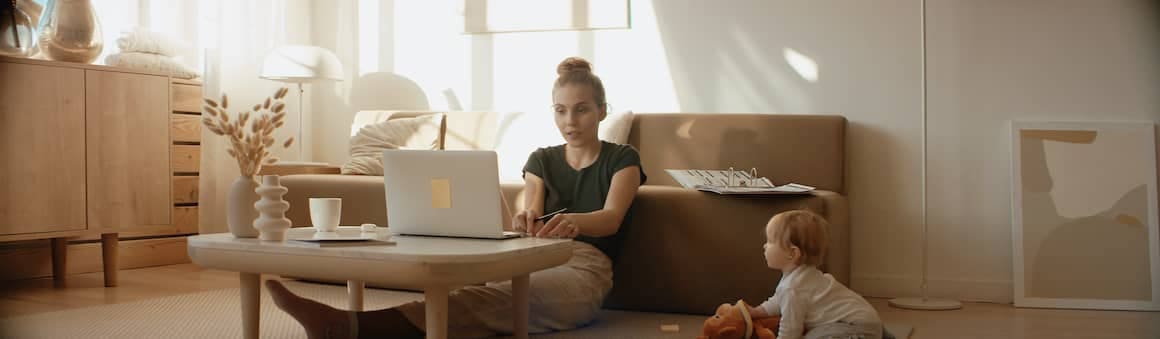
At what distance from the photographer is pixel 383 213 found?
3305 mm

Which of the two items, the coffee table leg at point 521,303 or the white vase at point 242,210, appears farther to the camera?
the coffee table leg at point 521,303

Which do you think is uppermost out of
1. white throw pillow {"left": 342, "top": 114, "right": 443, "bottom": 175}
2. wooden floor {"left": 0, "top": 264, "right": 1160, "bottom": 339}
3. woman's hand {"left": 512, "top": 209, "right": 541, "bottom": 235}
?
white throw pillow {"left": 342, "top": 114, "right": 443, "bottom": 175}

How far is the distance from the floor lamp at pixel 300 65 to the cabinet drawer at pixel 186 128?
1.11ft

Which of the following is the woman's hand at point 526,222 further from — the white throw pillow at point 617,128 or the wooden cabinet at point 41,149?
the wooden cabinet at point 41,149

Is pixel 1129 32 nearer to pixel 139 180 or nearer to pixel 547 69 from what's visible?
pixel 547 69

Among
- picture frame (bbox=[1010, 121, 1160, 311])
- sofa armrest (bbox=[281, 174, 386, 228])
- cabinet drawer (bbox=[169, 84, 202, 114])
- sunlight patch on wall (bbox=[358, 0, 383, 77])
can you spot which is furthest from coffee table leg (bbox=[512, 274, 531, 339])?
sunlight patch on wall (bbox=[358, 0, 383, 77])

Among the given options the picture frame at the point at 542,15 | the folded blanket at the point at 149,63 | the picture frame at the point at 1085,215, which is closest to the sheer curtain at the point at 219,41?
the folded blanket at the point at 149,63

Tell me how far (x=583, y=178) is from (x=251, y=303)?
0.93m

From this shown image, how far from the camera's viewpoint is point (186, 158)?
13.5 feet

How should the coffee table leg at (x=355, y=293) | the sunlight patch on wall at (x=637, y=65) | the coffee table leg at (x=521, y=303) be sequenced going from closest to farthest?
the coffee table leg at (x=521, y=303)
the coffee table leg at (x=355, y=293)
the sunlight patch on wall at (x=637, y=65)

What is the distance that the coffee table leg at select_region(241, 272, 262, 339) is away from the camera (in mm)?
2154

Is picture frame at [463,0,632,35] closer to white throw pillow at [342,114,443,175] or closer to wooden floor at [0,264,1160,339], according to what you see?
white throw pillow at [342,114,443,175]

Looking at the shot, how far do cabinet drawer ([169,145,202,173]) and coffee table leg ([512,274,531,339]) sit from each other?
2311mm

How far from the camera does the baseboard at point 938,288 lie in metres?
3.38
